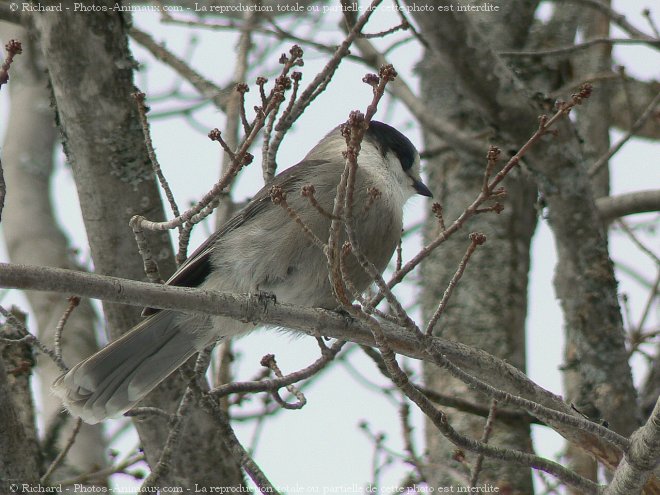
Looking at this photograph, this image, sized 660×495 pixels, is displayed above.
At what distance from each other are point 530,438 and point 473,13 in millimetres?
2408

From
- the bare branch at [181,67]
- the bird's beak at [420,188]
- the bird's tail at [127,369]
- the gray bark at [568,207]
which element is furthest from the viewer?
the bare branch at [181,67]

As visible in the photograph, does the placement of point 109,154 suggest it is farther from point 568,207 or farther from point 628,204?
point 628,204

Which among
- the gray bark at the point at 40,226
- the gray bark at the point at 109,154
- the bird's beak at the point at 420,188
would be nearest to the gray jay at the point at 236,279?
the gray bark at the point at 109,154

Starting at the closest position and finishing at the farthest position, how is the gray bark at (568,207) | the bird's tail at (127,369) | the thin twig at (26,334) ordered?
the thin twig at (26,334), the bird's tail at (127,369), the gray bark at (568,207)

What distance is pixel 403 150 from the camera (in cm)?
425

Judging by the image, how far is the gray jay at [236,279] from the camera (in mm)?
3332

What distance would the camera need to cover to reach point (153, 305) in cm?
221

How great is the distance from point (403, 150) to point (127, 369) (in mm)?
1622

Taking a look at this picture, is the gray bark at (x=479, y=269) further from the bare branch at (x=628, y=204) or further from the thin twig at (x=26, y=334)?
the thin twig at (x=26, y=334)

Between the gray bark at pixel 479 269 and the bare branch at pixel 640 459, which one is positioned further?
the gray bark at pixel 479 269

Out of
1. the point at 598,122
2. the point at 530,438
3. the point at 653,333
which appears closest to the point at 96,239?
the point at 530,438

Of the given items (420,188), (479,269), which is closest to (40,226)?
(420,188)

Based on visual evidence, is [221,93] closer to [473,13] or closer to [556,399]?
[473,13]

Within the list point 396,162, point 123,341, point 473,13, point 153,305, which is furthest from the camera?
point 473,13
